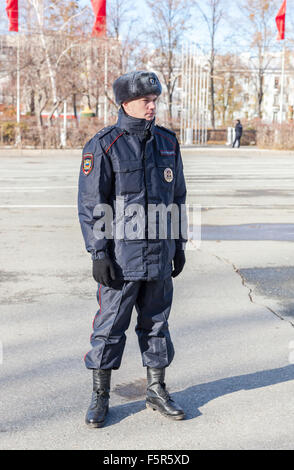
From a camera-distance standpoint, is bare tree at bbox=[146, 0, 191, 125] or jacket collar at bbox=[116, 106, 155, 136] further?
bare tree at bbox=[146, 0, 191, 125]

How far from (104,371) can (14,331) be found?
1.57 metres

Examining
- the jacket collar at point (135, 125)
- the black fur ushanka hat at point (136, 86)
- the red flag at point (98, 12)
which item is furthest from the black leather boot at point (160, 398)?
the red flag at point (98, 12)

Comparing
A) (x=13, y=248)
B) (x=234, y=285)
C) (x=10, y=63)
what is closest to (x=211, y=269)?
(x=234, y=285)

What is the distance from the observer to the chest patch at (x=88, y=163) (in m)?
3.24

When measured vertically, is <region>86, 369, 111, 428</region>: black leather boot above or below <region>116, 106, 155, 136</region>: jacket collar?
below

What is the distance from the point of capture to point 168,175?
11.1 feet

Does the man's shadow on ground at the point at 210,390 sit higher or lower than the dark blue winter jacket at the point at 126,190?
lower

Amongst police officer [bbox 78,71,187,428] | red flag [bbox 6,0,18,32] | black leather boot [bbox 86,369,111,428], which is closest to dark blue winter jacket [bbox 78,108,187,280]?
police officer [bbox 78,71,187,428]

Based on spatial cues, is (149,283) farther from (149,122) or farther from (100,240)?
(149,122)

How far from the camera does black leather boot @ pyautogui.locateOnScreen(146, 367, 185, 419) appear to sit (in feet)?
11.0

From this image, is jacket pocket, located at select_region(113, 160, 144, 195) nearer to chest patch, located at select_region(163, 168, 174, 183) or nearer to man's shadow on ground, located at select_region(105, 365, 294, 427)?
chest patch, located at select_region(163, 168, 174, 183)

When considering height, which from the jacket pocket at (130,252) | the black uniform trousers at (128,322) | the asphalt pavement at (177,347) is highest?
the jacket pocket at (130,252)

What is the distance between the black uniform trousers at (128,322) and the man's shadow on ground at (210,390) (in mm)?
267

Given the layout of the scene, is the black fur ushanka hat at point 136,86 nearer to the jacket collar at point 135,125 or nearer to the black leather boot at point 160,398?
the jacket collar at point 135,125
